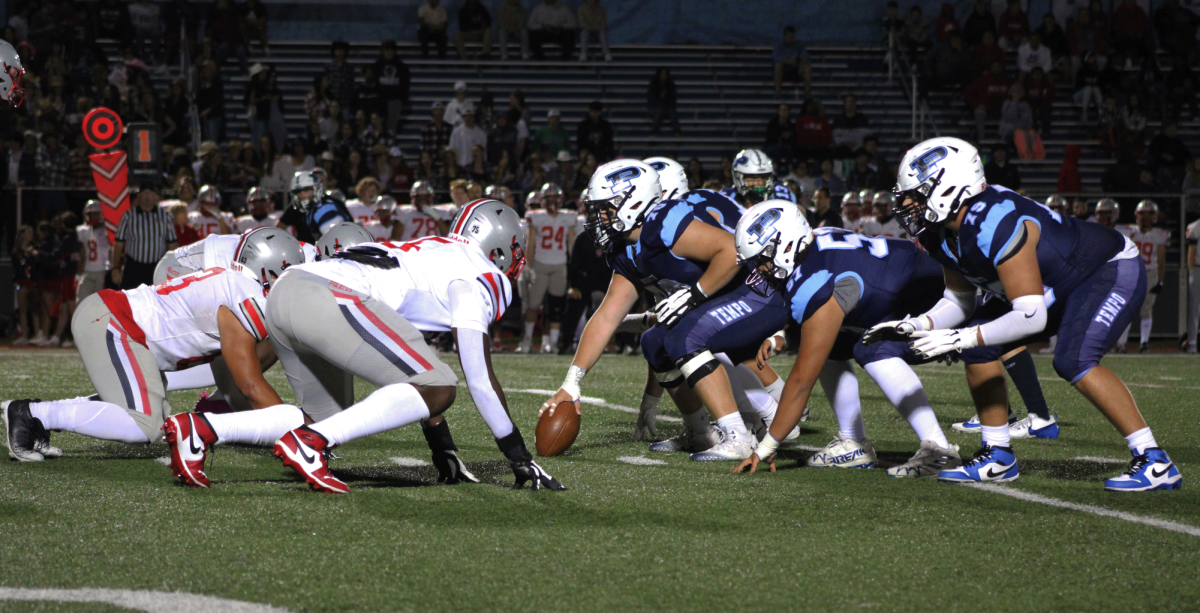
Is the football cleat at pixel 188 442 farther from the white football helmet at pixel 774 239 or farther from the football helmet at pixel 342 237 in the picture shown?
the football helmet at pixel 342 237

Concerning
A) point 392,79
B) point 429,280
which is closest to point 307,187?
point 429,280

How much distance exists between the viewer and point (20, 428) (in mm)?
5352

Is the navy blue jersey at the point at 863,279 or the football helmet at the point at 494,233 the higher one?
the football helmet at the point at 494,233

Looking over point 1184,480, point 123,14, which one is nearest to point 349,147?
point 123,14

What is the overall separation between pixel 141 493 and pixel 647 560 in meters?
2.17

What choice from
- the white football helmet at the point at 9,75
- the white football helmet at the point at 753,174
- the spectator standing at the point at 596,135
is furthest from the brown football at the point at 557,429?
the spectator standing at the point at 596,135

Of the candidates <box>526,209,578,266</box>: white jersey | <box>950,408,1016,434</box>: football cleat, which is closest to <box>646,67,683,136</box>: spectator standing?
<box>526,209,578,266</box>: white jersey

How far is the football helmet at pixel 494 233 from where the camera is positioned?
5035 millimetres

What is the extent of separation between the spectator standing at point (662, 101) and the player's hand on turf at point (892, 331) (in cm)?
1377

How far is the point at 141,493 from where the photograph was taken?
15.5 feet

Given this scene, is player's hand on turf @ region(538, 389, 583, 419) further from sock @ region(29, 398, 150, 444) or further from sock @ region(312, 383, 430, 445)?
sock @ region(29, 398, 150, 444)

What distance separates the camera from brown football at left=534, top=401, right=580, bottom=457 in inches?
215

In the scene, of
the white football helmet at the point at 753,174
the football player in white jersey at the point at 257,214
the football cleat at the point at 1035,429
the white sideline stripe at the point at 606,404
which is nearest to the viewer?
the football cleat at the point at 1035,429

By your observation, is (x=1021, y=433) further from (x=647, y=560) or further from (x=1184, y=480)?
(x=647, y=560)
